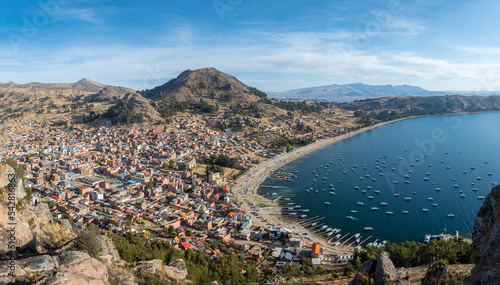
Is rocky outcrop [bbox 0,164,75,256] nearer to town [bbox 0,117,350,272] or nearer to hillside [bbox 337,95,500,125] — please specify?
town [bbox 0,117,350,272]

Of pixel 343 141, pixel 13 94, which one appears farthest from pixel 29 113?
pixel 343 141

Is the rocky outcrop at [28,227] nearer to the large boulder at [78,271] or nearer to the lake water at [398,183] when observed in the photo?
the large boulder at [78,271]

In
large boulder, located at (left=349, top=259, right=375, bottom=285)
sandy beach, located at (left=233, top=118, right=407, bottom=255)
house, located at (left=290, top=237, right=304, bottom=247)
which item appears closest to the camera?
large boulder, located at (left=349, top=259, right=375, bottom=285)

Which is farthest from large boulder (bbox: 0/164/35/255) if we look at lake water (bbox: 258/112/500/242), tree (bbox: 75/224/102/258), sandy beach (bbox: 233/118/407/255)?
lake water (bbox: 258/112/500/242)

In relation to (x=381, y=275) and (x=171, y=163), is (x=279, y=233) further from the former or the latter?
(x=171, y=163)

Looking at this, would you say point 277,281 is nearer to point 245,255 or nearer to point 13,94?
point 245,255

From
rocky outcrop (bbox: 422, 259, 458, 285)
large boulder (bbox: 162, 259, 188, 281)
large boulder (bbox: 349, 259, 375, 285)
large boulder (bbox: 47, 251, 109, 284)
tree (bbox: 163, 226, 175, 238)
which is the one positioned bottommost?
tree (bbox: 163, 226, 175, 238)

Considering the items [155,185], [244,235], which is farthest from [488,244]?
[155,185]
